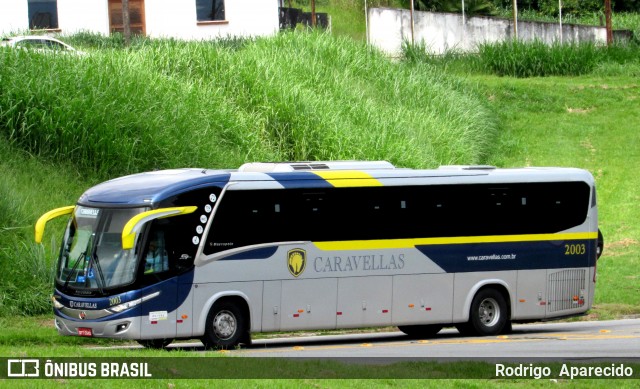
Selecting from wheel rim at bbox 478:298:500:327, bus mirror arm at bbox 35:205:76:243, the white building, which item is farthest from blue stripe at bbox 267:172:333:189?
the white building

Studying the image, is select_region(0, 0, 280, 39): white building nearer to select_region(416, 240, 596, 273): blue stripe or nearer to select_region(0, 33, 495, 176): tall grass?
select_region(0, 33, 495, 176): tall grass

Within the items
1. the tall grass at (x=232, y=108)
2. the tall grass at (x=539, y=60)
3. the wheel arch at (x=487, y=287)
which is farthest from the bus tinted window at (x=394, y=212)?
the tall grass at (x=539, y=60)

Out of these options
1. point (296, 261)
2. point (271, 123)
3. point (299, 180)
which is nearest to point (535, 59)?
point (271, 123)

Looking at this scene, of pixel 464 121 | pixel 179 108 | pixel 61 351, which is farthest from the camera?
pixel 464 121

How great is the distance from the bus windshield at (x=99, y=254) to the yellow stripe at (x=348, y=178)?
337cm

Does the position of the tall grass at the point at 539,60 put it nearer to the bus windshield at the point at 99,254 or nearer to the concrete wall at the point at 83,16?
the concrete wall at the point at 83,16

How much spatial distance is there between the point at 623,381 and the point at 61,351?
22.0 feet

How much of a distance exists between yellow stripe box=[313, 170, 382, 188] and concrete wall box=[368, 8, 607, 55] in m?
30.1

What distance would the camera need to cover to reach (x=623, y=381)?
13.7 meters

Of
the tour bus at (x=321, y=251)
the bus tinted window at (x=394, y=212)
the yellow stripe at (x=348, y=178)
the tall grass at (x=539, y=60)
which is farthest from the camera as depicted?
the tall grass at (x=539, y=60)

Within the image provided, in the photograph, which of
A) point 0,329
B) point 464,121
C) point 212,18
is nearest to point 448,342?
point 0,329

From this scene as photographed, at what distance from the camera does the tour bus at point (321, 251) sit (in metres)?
18.1

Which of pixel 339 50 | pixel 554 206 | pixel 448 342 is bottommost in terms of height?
pixel 448 342

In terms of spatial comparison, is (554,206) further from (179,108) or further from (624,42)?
(624,42)
